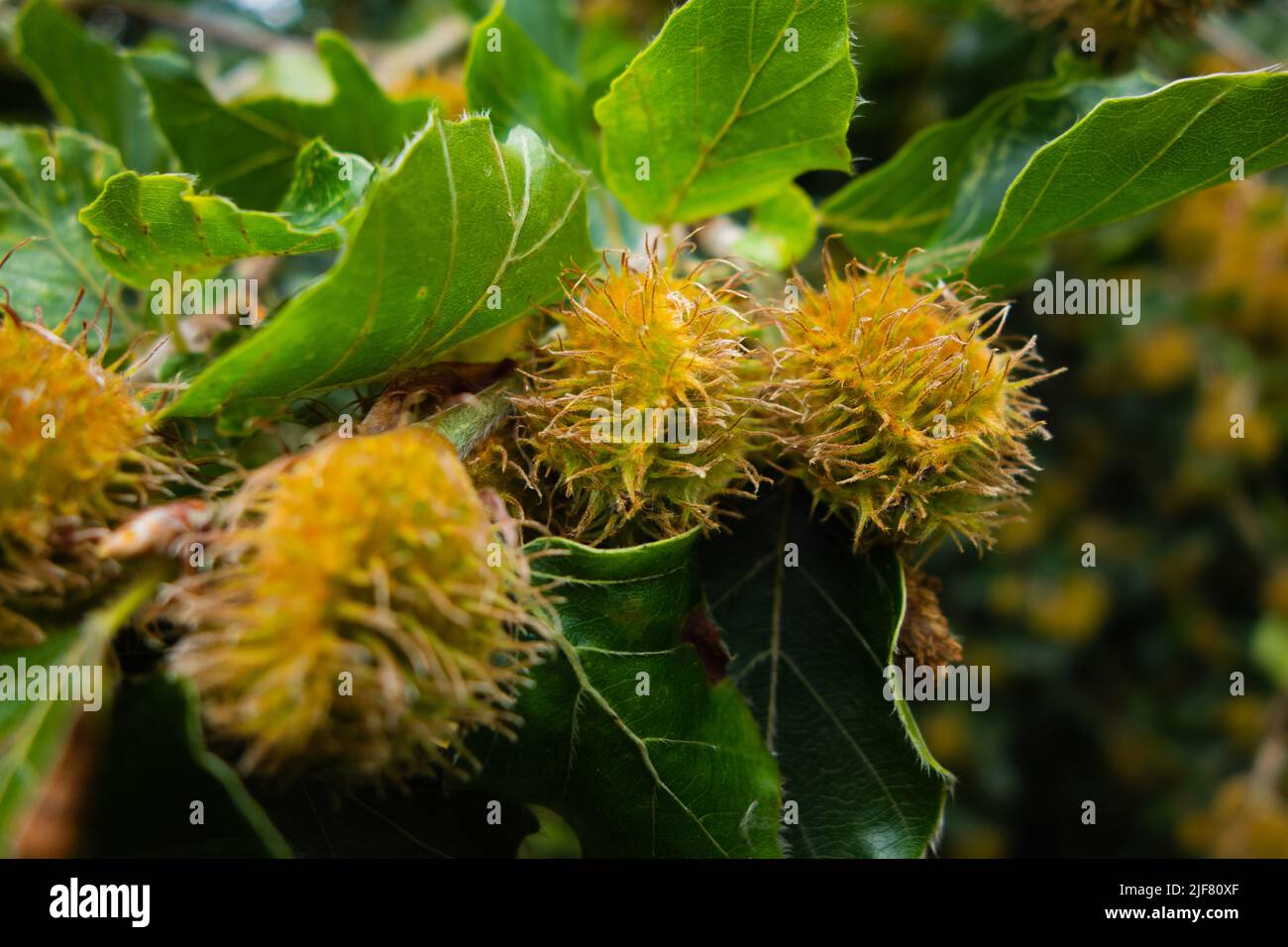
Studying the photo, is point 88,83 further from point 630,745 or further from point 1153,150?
point 1153,150

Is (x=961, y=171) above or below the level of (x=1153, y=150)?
above

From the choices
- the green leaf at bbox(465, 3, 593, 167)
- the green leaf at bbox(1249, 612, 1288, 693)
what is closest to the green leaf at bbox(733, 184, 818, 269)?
the green leaf at bbox(465, 3, 593, 167)

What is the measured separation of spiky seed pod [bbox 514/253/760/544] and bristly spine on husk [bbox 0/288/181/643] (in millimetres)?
377

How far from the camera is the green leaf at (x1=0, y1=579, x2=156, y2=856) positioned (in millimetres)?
735

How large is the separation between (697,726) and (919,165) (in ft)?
3.01

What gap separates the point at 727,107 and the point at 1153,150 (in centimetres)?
49

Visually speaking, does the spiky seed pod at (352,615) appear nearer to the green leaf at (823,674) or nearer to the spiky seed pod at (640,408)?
the spiky seed pod at (640,408)

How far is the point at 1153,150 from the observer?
109 centimetres

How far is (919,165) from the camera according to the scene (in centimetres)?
147

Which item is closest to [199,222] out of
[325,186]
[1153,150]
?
[325,186]

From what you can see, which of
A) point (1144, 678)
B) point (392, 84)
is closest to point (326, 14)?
point (392, 84)

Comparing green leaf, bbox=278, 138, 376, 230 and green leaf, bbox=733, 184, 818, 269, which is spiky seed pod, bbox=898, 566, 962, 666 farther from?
green leaf, bbox=278, 138, 376, 230

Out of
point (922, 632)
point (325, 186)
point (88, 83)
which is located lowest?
point (922, 632)
